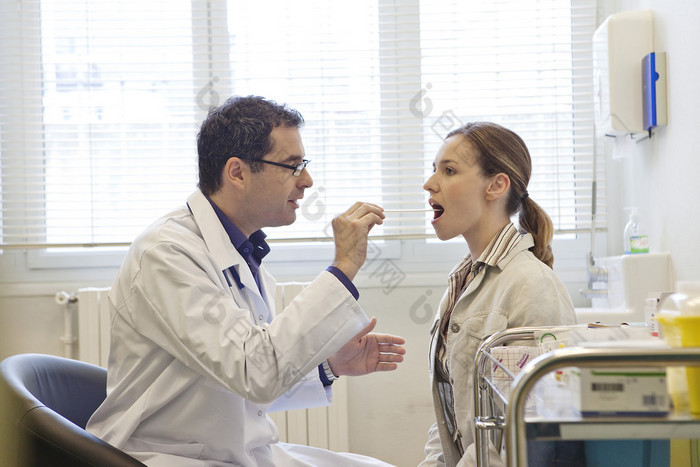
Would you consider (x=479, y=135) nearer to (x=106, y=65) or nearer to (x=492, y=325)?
(x=492, y=325)

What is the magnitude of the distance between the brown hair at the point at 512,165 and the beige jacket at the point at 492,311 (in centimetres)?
9

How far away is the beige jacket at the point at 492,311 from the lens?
134cm

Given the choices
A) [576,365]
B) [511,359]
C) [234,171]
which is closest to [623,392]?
[576,365]

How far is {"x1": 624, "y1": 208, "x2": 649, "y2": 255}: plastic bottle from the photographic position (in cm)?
196

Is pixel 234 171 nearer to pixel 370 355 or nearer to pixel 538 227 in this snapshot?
pixel 370 355

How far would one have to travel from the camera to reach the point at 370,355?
5.05 ft

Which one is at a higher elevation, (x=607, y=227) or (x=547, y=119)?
(x=547, y=119)

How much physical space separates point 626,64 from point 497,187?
0.77 metres

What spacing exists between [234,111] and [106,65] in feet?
3.78

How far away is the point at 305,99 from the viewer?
7.87ft

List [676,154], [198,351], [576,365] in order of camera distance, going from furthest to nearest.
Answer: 1. [676,154]
2. [198,351]
3. [576,365]

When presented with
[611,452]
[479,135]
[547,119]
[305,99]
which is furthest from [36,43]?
[611,452]

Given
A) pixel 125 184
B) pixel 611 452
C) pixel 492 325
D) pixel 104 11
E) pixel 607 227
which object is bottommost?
pixel 611 452

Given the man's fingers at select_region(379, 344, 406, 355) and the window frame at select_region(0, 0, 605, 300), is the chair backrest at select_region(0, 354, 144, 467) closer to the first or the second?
the man's fingers at select_region(379, 344, 406, 355)
